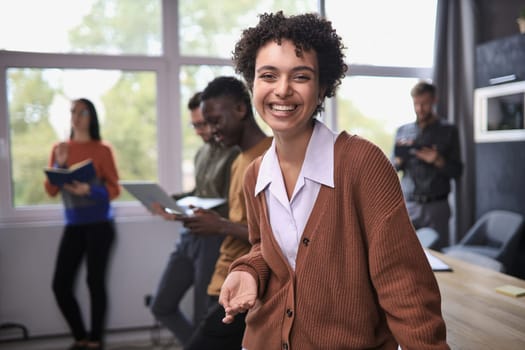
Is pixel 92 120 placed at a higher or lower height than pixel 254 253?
higher

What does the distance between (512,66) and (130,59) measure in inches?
110

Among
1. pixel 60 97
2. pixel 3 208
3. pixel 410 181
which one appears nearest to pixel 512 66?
pixel 410 181

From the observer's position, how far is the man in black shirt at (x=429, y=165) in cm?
339

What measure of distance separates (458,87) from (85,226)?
3.33m

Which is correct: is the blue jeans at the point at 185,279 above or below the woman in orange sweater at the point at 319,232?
below

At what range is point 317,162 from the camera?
1.00m

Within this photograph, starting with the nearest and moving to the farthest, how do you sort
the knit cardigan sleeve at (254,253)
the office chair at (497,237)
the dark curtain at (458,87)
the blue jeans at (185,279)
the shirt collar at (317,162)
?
the shirt collar at (317,162) → the knit cardigan sleeve at (254,253) → the blue jeans at (185,279) → the office chair at (497,237) → the dark curtain at (458,87)

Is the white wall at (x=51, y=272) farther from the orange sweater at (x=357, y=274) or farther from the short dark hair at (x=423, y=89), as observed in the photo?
the orange sweater at (x=357, y=274)

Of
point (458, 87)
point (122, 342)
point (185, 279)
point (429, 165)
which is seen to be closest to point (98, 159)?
point (185, 279)

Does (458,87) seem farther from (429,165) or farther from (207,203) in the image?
(207,203)

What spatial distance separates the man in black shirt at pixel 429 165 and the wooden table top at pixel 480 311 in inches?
69.0

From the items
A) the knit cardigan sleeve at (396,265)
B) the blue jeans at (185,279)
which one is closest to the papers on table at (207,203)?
the blue jeans at (185,279)

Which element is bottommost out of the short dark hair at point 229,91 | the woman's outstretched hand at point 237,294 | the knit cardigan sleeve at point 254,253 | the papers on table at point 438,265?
the papers on table at point 438,265

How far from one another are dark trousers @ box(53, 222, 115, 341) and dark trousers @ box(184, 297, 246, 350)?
1628 millimetres
